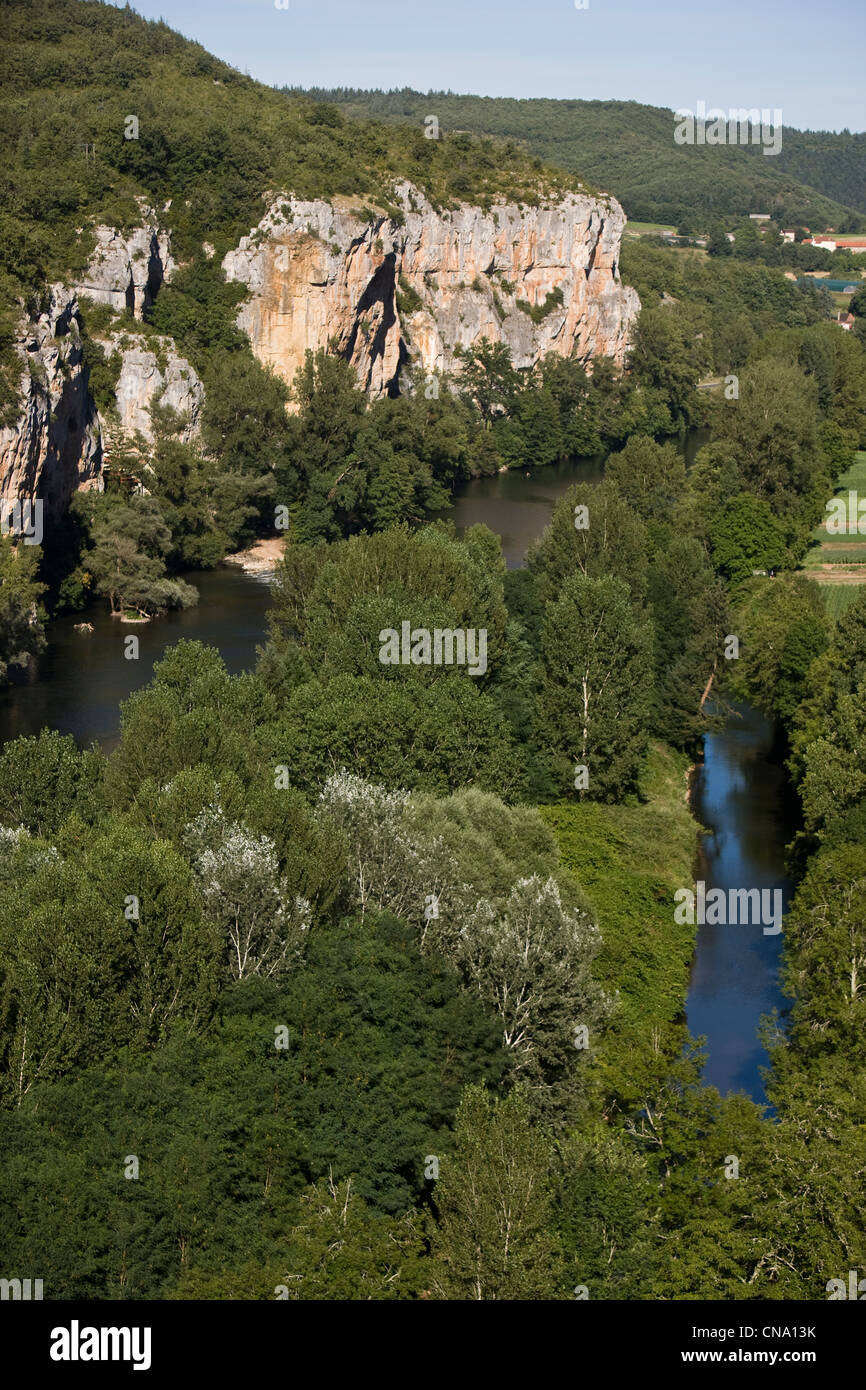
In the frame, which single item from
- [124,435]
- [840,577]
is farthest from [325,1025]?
[124,435]

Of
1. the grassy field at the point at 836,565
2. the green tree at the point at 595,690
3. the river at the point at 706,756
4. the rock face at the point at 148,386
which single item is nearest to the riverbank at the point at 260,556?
the river at the point at 706,756

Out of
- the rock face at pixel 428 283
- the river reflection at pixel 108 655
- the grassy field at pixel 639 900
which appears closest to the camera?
the grassy field at pixel 639 900

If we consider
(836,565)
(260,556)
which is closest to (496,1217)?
(836,565)

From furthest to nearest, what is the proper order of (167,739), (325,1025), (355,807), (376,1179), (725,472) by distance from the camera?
1. (725,472)
2. (167,739)
3. (355,807)
4. (325,1025)
5. (376,1179)

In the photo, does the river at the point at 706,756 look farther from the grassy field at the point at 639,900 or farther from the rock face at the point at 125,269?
the rock face at the point at 125,269

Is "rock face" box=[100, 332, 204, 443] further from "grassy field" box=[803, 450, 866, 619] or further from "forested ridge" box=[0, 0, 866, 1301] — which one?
"grassy field" box=[803, 450, 866, 619]

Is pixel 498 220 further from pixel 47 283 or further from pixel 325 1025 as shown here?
pixel 325 1025

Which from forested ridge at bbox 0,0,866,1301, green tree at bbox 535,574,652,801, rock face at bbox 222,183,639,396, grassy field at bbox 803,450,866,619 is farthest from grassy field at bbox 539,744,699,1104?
rock face at bbox 222,183,639,396
